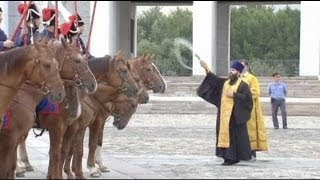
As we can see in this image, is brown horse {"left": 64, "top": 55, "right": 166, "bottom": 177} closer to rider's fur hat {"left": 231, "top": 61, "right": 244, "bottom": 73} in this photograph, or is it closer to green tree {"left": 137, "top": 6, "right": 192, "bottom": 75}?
rider's fur hat {"left": 231, "top": 61, "right": 244, "bottom": 73}

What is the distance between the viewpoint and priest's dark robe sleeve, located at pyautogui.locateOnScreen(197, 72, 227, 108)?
1379 centimetres

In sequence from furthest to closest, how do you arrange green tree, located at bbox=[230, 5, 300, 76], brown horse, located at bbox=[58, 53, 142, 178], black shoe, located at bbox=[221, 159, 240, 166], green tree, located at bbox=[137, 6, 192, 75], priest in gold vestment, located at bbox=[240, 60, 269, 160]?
green tree, located at bbox=[230, 5, 300, 76] → green tree, located at bbox=[137, 6, 192, 75] → priest in gold vestment, located at bbox=[240, 60, 269, 160] → black shoe, located at bbox=[221, 159, 240, 166] → brown horse, located at bbox=[58, 53, 142, 178]

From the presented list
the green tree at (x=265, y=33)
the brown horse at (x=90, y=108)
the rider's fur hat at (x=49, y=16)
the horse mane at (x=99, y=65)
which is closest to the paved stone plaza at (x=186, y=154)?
the brown horse at (x=90, y=108)

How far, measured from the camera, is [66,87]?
921cm

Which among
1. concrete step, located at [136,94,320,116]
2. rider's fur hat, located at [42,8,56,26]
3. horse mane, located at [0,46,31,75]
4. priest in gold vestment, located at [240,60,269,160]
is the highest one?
rider's fur hat, located at [42,8,56,26]

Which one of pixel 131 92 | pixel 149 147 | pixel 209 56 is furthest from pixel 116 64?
pixel 209 56

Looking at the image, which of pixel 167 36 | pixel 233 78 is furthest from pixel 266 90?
pixel 167 36

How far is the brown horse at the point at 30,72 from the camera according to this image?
26.9ft

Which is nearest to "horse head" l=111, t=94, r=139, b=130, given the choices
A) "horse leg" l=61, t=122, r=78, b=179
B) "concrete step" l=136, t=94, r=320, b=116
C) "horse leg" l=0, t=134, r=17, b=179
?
"horse leg" l=61, t=122, r=78, b=179

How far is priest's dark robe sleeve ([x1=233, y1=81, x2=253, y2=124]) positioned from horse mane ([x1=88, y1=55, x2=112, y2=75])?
3.70m

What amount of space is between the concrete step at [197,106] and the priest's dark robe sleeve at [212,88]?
1490 cm

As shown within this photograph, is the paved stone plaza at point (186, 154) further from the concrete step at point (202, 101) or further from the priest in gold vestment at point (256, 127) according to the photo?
the concrete step at point (202, 101)

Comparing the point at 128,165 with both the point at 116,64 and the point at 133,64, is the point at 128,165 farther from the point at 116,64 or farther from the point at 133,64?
the point at 116,64

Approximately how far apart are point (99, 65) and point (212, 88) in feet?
13.1
